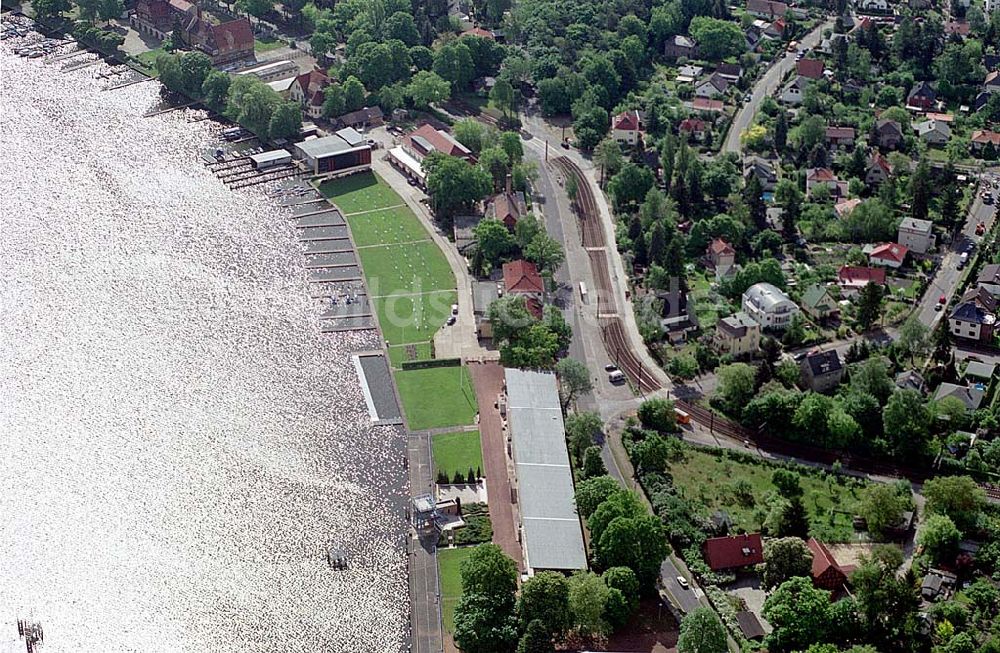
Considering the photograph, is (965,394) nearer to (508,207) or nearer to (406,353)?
(406,353)

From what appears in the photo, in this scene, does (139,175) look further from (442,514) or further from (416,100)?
(442,514)

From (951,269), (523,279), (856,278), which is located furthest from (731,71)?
(523,279)

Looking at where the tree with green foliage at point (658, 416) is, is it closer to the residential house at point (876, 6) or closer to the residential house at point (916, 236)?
the residential house at point (916, 236)

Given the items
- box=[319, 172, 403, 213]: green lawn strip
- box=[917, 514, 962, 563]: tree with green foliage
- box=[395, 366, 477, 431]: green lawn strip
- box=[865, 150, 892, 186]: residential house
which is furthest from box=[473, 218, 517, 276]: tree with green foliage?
box=[917, 514, 962, 563]: tree with green foliage

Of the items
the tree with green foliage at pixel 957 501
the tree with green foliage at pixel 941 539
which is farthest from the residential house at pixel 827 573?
the tree with green foliage at pixel 957 501

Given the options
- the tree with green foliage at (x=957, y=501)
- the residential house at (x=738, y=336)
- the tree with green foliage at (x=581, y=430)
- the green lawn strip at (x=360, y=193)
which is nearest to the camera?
the tree with green foliage at (x=957, y=501)

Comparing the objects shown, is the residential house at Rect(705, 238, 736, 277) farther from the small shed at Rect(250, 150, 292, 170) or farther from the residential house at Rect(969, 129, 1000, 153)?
the small shed at Rect(250, 150, 292, 170)

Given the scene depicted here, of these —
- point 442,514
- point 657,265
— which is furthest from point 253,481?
point 657,265
